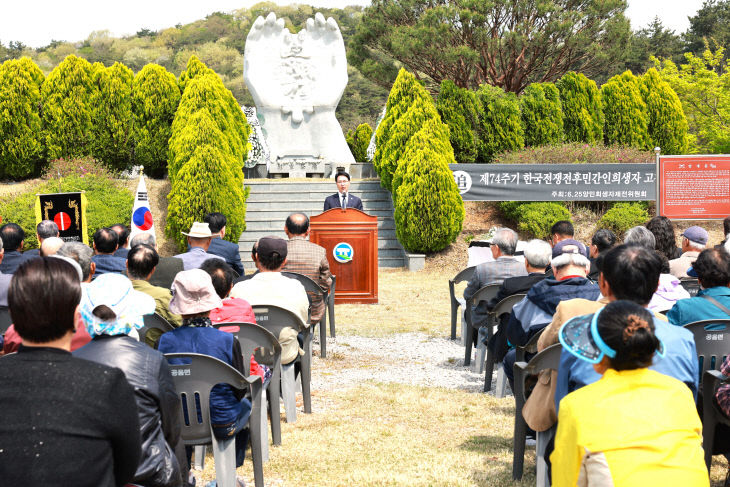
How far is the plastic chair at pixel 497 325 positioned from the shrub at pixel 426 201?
7829 millimetres

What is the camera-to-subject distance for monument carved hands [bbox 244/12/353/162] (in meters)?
17.0

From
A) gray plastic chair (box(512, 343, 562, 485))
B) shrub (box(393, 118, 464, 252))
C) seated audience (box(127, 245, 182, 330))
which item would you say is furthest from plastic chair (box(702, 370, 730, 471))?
shrub (box(393, 118, 464, 252))

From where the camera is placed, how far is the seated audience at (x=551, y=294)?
13.1ft

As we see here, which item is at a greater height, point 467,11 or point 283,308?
point 467,11

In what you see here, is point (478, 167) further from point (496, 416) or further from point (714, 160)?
point (496, 416)

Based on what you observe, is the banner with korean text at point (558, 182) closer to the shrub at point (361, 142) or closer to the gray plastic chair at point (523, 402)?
the shrub at point (361, 142)

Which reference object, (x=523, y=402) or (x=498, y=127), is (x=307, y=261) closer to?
(x=523, y=402)

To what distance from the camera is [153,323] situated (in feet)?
14.0

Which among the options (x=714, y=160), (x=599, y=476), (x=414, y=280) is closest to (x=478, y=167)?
(x=414, y=280)

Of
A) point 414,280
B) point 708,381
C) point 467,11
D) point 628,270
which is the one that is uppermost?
point 467,11

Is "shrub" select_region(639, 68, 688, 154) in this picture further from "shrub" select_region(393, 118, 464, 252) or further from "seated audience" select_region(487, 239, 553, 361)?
"seated audience" select_region(487, 239, 553, 361)

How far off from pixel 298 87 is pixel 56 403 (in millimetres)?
15950

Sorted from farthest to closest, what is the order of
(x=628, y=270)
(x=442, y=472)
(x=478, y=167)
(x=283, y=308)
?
1. (x=478, y=167)
2. (x=283, y=308)
3. (x=442, y=472)
4. (x=628, y=270)

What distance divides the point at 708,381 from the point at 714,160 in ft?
34.0
